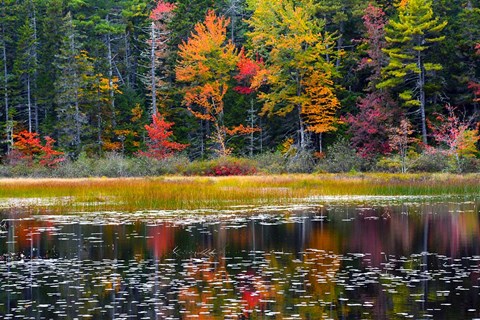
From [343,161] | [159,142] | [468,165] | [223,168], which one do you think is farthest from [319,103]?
[468,165]

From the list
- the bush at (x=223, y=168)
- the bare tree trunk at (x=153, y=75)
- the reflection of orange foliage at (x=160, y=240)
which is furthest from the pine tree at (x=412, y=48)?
the reflection of orange foliage at (x=160, y=240)

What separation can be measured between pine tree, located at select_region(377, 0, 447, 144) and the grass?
9.24 metres

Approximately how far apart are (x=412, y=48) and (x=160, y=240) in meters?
32.7

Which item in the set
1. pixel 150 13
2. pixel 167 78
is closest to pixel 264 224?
pixel 167 78

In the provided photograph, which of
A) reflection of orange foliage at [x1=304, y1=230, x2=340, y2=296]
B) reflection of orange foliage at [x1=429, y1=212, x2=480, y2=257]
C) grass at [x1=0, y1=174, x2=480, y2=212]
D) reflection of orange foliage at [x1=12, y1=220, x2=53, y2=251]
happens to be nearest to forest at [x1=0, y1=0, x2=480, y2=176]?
grass at [x1=0, y1=174, x2=480, y2=212]

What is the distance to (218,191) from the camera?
35.1 m

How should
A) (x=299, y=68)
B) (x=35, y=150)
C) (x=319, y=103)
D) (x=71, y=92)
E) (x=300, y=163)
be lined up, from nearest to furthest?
(x=300, y=163), (x=299, y=68), (x=319, y=103), (x=35, y=150), (x=71, y=92)

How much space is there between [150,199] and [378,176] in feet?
53.2

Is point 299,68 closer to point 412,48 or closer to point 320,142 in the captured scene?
point 320,142

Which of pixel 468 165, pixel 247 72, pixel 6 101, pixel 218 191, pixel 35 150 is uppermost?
pixel 247 72

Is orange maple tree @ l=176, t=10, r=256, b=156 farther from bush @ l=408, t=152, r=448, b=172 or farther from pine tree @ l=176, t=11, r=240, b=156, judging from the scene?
bush @ l=408, t=152, r=448, b=172

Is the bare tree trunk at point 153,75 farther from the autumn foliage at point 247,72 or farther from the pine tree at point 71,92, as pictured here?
the autumn foliage at point 247,72

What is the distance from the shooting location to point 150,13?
6712 cm

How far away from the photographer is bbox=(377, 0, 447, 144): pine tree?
49688mm
